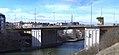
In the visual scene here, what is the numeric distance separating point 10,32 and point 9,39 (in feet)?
20.8

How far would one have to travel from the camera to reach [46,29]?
12406cm

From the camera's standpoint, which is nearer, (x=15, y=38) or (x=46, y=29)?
(x=15, y=38)

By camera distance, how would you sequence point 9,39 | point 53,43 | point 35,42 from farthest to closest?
point 53,43, point 35,42, point 9,39

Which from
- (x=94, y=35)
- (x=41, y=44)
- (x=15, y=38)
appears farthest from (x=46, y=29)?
(x=94, y=35)

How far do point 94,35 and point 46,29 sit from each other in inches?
952

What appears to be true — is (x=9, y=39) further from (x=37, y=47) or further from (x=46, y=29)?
(x=46, y=29)

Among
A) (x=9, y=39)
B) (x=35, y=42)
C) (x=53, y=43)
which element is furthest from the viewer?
(x=53, y=43)

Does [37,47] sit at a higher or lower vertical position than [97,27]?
lower

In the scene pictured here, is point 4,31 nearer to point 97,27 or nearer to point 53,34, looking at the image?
point 53,34

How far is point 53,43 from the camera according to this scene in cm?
13425

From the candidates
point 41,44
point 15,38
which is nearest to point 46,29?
point 41,44

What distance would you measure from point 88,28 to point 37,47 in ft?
72.1

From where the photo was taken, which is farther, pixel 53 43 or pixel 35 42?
pixel 53 43

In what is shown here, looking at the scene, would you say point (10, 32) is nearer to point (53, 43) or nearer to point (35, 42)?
point (35, 42)
